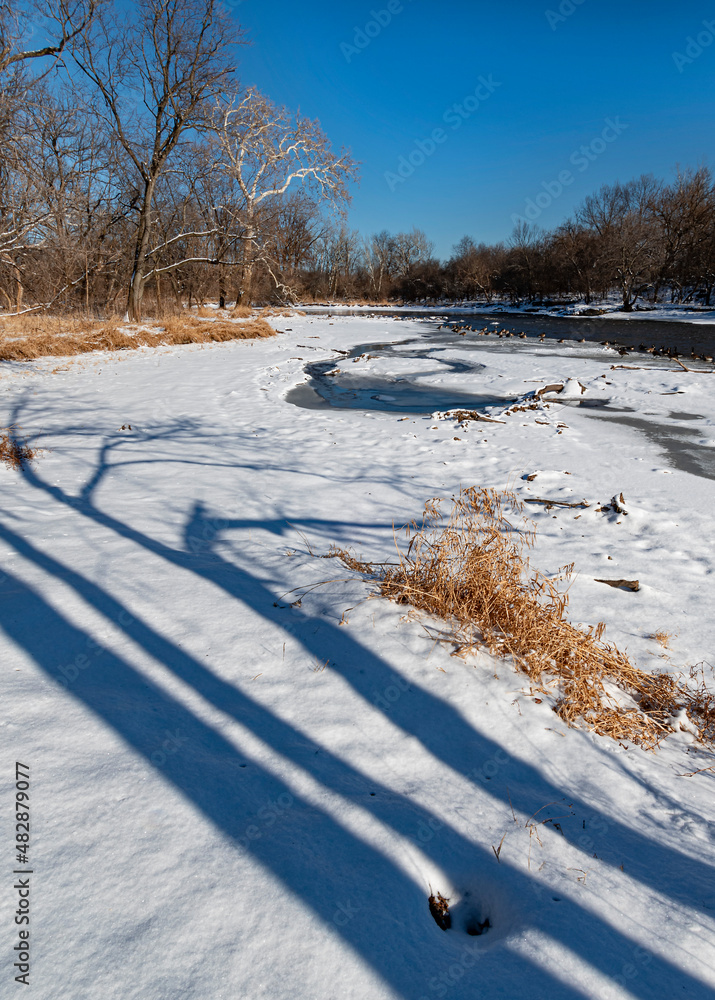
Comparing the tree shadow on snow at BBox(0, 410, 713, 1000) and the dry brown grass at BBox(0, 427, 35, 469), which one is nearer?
the tree shadow on snow at BBox(0, 410, 713, 1000)

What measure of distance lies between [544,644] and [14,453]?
5667 mm

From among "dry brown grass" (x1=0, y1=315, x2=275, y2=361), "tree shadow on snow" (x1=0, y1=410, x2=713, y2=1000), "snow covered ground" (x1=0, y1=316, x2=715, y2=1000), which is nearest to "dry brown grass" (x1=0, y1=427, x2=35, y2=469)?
"snow covered ground" (x1=0, y1=316, x2=715, y2=1000)

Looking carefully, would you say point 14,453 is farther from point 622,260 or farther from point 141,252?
point 622,260

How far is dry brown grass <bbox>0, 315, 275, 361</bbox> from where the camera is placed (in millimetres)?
12695

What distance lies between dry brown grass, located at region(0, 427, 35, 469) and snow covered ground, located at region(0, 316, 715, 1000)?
0.83 m

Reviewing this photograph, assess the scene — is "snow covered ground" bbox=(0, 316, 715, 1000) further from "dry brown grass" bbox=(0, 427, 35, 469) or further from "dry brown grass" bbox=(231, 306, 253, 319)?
"dry brown grass" bbox=(231, 306, 253, 319)

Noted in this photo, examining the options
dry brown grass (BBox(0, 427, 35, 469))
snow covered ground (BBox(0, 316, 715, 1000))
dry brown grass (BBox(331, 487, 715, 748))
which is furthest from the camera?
dry brown grass (BBox(0, 427, 35, 469))

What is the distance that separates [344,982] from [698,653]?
2770mm

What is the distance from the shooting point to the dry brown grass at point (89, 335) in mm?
12695

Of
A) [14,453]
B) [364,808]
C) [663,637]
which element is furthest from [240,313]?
[364,808]

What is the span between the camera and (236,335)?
60.7 feet

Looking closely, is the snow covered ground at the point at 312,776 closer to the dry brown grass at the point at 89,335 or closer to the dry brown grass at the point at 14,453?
the dry brown grass at the point at 14,453

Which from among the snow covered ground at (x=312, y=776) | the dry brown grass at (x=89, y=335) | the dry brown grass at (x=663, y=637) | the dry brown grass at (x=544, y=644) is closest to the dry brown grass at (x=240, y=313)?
the dry brown grass at (x=89, y=335)

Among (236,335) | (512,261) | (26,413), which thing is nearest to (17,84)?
(236,335)
